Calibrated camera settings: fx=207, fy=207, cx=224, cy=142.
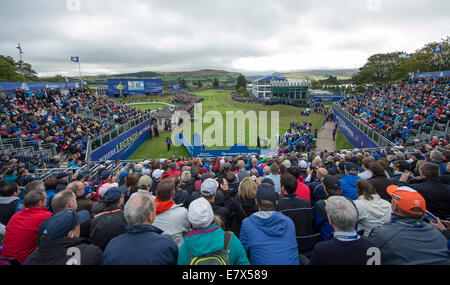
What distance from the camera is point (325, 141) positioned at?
21.6 m

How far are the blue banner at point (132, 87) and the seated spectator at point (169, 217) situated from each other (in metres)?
62.7

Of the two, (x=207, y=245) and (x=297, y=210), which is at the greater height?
(x=207, y=245)

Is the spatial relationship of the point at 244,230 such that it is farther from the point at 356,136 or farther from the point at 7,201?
the point at 356,136

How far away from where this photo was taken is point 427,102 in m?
17.7

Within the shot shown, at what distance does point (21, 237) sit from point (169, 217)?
190 centimetres

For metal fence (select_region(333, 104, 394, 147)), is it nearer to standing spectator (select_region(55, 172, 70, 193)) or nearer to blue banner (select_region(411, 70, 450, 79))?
blue banner (select_region(411, 70, 450, 79))

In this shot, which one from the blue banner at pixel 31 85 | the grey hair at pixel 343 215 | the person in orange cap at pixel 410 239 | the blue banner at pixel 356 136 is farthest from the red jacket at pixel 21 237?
the blue banner at pixel 31 85

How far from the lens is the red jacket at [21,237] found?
8.65 feet

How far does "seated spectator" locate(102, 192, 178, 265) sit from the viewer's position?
1.87 metres

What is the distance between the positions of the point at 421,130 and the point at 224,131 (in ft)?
57.6

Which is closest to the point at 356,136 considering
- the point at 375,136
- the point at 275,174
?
the point at 375,136

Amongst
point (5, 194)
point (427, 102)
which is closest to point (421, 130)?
point (427, 102)
